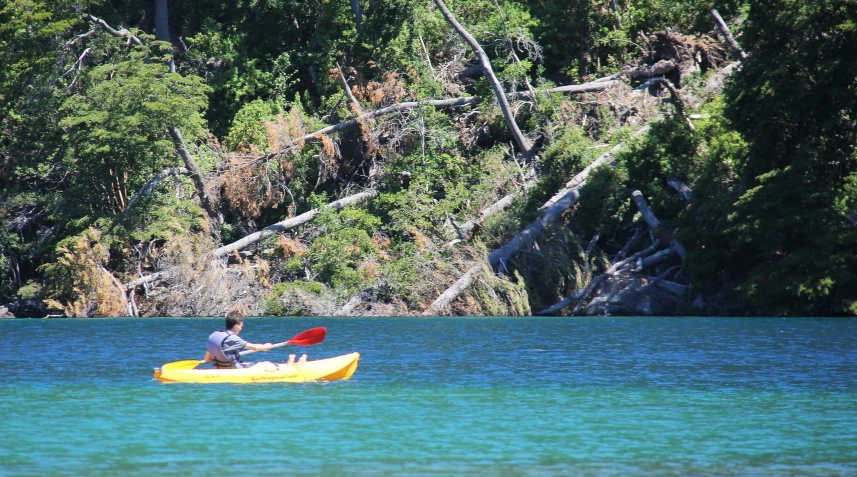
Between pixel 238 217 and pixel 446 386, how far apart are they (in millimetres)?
23758

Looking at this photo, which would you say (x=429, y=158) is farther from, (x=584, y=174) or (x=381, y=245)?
(x=584, y=174)

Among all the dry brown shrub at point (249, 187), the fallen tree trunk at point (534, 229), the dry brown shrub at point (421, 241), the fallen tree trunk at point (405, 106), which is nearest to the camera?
the fallen tree trunk at point (534, 229)

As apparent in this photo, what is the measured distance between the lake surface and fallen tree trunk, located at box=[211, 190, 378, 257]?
1265 cm

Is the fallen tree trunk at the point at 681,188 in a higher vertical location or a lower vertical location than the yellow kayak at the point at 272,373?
higher

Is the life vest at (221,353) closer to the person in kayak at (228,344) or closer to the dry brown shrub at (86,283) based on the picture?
the person in kayak at (228,344)

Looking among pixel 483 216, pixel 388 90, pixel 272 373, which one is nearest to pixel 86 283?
pixel 483 216

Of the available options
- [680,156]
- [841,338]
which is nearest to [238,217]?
[680,156]

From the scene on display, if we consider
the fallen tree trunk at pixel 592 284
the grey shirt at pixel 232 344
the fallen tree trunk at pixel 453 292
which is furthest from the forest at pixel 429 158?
the grey shirt at pixel 232 344

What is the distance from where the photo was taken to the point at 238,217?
1473 inches

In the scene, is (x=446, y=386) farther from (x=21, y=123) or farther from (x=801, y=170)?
(x=21, y=123)

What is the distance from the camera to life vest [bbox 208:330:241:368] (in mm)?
15406

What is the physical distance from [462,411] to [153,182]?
24985 millimetres

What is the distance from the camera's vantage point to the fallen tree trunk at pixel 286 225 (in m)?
34.8

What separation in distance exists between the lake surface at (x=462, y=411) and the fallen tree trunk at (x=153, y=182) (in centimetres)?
1304
